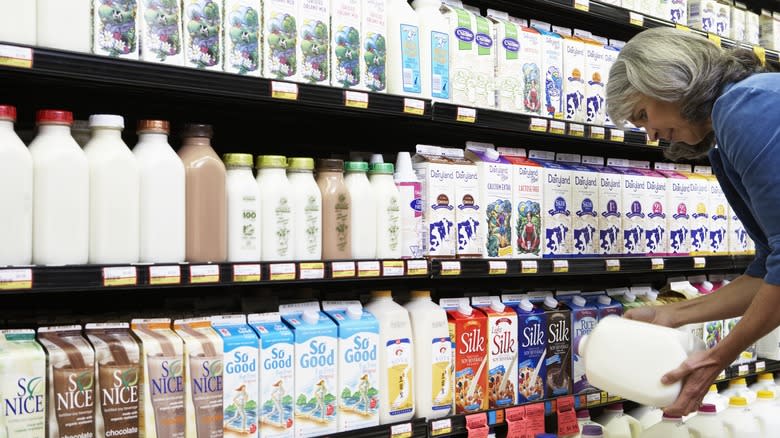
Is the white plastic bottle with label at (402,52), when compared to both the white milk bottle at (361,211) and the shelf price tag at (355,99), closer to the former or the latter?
the shelf price tag at (355,99)

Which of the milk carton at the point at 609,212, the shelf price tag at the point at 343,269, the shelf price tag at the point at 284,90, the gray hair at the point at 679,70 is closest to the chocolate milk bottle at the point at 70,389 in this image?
the shelf price tag at the point at 343,269

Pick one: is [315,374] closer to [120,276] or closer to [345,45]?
[120,276]

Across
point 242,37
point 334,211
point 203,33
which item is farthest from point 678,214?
point 203,33

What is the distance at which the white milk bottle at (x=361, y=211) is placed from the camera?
2.17 meters

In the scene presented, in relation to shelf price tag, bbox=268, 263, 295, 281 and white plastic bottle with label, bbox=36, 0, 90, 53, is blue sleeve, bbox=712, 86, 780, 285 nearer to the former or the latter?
shelf price tag, bbox=268, 263, 295, 281

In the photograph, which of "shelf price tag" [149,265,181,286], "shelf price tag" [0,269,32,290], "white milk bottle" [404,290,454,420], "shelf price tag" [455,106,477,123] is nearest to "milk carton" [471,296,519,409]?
"white milk bottle" [404,290,454,420]

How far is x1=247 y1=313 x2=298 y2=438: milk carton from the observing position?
198 cm

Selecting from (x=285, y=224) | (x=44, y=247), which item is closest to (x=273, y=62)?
(x=285, y=224)

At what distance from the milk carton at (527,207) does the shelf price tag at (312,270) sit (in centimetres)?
76

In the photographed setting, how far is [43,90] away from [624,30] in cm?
235

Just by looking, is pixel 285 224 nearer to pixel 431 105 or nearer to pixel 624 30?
pixel 431 105

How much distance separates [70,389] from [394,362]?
90cm

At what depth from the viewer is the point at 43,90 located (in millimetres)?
1978

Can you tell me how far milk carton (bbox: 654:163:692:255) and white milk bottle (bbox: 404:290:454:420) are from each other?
115 cm
